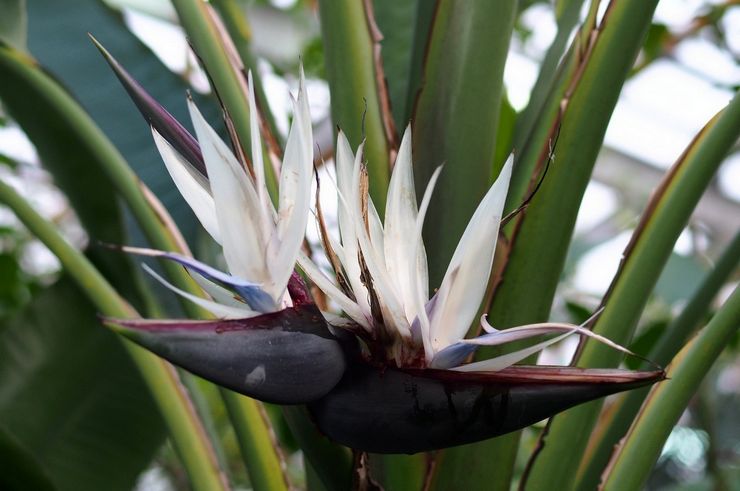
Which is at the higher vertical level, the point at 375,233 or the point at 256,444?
the point at 375,233

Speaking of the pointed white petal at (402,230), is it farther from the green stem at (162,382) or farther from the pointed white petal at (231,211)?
the green stem at (162,382)

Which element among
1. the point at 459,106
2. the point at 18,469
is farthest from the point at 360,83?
the point at 18,469

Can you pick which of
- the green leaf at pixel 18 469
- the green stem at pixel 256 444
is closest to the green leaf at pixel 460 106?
the green stem at pixel 256 444

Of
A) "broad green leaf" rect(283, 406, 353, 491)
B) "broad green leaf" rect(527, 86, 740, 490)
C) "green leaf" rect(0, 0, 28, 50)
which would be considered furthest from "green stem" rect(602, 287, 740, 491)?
"green leaf" rect(0, 0, 28, 50)

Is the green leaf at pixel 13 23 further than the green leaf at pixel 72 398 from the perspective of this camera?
No

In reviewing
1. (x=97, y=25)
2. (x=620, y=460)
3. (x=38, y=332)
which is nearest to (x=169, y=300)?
(x=38, y=332)

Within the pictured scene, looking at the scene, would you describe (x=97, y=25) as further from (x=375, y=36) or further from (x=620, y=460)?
(x=620, y=460)

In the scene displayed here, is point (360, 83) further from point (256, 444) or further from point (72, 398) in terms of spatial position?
A: point (72, 398)
